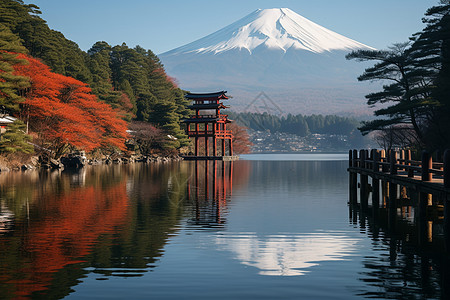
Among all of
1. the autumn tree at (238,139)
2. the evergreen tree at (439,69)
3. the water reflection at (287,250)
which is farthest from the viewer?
the autumn tree at (238,139)

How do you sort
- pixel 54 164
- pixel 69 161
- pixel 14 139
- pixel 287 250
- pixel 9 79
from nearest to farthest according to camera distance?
pixel 287 250
pixel 14 139
pixel 9 79
pixel 54 164
pixel 69 161

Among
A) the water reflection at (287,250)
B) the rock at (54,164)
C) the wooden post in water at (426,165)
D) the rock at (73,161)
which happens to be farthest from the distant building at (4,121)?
the wooden post in water at (426,165)

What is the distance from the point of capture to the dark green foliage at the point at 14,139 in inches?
1649

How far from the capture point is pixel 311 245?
1326cm

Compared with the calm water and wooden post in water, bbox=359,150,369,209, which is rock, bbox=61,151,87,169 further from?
wooden post in water, bbox=359,150,369,209

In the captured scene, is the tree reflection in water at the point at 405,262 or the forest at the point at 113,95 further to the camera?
the forest at the point at 113,95

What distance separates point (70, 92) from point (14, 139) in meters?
12.0

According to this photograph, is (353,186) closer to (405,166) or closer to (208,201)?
(208,201)

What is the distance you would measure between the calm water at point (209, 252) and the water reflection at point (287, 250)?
2 centimetres

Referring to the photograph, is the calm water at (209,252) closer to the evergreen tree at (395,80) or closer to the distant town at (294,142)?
the evergreen tree at (395,80)

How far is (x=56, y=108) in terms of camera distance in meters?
48.3

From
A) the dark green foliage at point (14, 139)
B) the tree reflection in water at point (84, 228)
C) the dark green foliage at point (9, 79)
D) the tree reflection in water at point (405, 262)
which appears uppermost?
the dark green foliage at point (9, 79)

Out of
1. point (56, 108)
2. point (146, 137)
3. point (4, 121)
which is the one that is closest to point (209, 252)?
point (4, 121)

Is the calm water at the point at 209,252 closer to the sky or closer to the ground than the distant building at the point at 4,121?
closer to the ground
